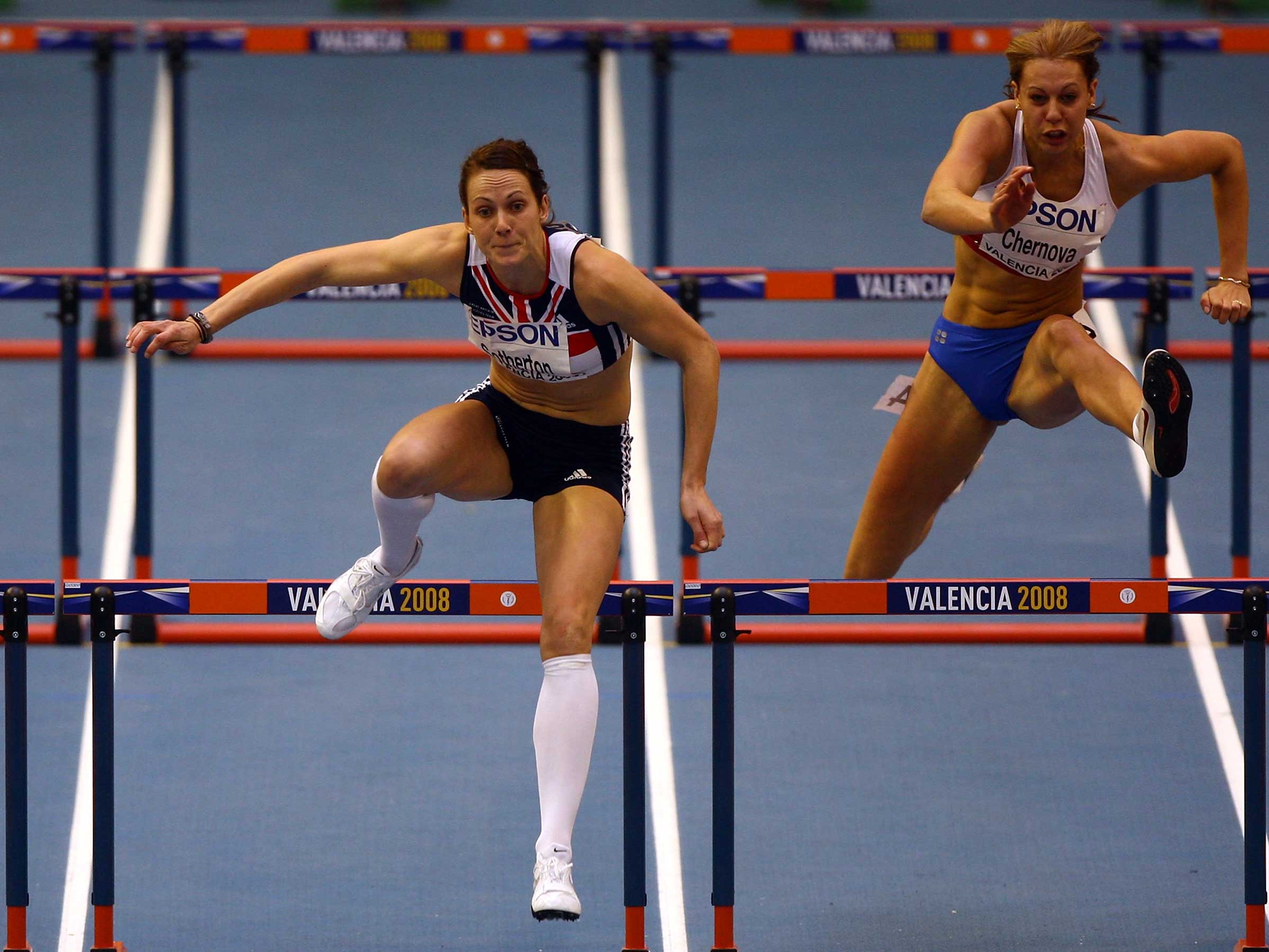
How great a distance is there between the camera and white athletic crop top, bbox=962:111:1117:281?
16.6 ft

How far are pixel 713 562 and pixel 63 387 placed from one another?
2288mm

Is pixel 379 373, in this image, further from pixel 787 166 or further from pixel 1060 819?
pixel 1060 819

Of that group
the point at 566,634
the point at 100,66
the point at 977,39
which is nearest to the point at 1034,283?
the point at 566,634

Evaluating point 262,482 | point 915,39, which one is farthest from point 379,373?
point 915,39

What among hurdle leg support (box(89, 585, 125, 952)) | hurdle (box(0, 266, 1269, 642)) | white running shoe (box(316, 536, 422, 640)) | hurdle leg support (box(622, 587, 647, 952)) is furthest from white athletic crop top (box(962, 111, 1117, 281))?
hurdle leg support (box(89, 585, 125, 952))

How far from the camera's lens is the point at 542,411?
4945mm

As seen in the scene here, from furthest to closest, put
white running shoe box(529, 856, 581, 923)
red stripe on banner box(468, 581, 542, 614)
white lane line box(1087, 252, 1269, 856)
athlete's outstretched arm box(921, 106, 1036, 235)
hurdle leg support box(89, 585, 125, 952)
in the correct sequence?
white lane line box(1087, 252, 1269, 856) → red stripe on banner box(468, 581, 542, 614) → hurdle leg support box(89, 585, 125, 952) → athlete's outstretched arm box(921, 106, 1036, 235) → white running shoe box(529, 856, 581, 923)

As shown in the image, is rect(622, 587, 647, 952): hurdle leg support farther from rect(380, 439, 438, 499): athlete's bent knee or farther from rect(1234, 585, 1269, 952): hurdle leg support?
rect(1234, 585, 1269, 952): hurdle leg support

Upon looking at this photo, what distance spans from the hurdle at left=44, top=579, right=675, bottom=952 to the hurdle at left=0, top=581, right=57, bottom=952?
0.04ft

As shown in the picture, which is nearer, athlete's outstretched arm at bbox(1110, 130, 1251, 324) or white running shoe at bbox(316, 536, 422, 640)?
white running shoe at bbox(316, 536, 422, 640)

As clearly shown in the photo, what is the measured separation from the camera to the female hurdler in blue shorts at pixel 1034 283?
4.69 m

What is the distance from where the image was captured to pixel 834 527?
7.50 metres

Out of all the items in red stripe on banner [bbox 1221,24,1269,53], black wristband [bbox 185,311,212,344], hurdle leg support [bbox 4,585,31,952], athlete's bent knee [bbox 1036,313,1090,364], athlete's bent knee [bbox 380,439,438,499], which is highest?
red stripe on banner [bbox 1221,24,1269,53]

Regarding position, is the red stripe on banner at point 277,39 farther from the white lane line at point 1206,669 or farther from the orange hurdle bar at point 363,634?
the white lane line at point 1206,669
